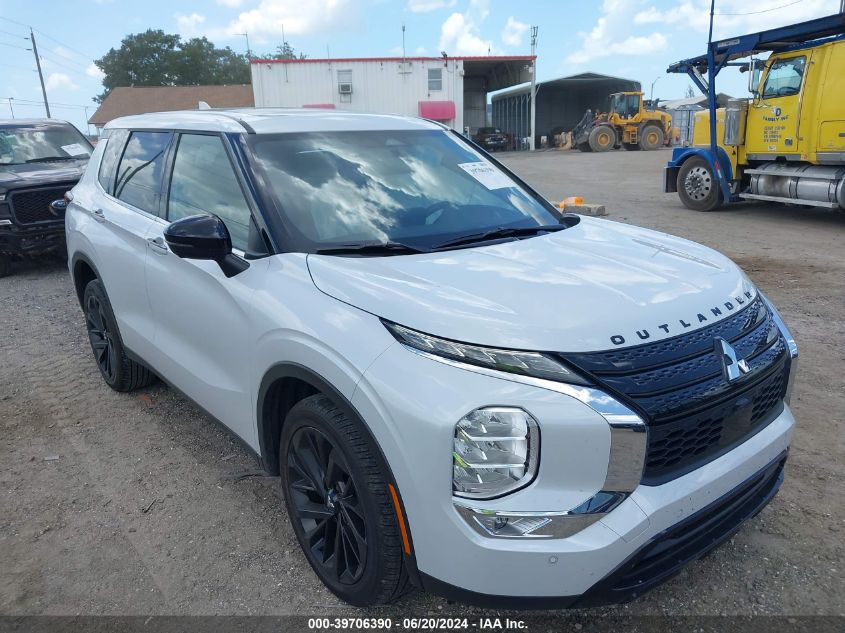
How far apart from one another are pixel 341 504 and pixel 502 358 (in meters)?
0.88

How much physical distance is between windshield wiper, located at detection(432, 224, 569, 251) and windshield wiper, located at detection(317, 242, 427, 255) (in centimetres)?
12

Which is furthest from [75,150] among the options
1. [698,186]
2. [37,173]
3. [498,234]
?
[698,186]

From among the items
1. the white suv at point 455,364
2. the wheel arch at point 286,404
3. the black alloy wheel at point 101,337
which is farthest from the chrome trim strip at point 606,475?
the black alloy wheel at point 101,337

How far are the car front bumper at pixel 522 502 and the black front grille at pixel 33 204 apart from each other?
790 centimetres

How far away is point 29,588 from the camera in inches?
105

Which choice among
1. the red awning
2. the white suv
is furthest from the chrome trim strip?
the red awning

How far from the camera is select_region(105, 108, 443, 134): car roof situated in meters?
3.07

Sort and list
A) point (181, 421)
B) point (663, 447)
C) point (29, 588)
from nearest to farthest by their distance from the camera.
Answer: point (663, 447) < point (29, 588) < point (181, 421)

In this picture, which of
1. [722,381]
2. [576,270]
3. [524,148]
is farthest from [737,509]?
[524,148]

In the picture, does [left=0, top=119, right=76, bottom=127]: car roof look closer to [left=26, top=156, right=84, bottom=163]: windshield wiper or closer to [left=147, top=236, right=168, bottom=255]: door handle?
[left=26, top=156, right=84, bottom=163]: windshield wiper

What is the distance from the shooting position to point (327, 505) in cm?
243

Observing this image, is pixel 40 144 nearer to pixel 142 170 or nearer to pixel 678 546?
pixel 142 170

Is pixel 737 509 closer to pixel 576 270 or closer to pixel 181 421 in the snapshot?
pixel 576 270

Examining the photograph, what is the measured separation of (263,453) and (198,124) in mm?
1762
